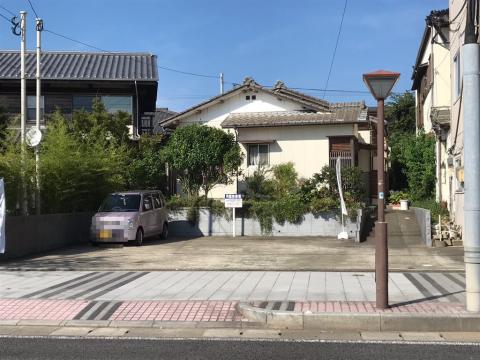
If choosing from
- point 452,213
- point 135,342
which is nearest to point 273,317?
point 135,342

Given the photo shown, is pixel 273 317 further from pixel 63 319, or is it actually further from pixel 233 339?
pixel 63 319

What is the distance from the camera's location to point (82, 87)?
95.1ft

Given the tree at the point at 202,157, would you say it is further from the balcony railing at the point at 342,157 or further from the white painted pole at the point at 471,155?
the white painted pole at the point at 471,155

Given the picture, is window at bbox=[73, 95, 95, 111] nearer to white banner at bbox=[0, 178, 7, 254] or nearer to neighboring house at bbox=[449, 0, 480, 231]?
white banner at bbox=[0, 178, 7, 254]

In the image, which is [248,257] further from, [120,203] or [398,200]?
[398,200]

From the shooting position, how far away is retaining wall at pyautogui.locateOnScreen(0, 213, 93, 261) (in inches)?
588

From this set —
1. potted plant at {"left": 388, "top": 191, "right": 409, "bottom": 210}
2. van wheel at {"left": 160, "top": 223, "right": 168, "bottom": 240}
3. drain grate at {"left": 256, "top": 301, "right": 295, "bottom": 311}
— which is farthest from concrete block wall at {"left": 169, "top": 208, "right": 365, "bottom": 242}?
drain grate at {"left": 256, "top": 301, "right": 295, "bottom": 311}

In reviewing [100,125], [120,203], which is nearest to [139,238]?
[120,203]

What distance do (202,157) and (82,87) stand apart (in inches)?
390

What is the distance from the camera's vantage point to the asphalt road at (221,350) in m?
6.10

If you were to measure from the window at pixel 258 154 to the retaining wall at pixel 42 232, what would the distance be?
8.73 m

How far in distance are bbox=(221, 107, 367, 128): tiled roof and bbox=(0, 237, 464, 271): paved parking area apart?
23.3 ft

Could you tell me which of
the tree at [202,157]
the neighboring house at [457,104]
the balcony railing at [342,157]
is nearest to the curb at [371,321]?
the neighboring house at [457,104]

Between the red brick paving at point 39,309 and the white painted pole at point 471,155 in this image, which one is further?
the red brick paving at point 39,309
